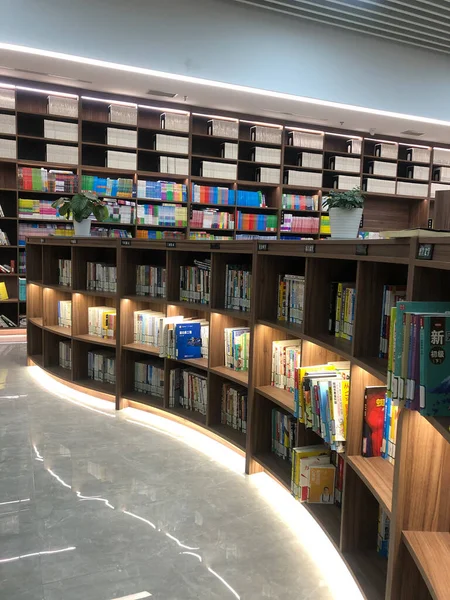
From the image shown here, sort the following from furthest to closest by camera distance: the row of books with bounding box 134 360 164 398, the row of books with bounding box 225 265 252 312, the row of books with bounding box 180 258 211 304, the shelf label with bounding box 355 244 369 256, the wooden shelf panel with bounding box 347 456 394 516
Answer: the row of books with bounding box 134 360 164 398 < the row of books with bounding box 180 258 211 304 < the row of books with bounding box 225 265 252 312 < the shelf label with bounding box 355 244 369 256 < the wooden shelf panel with bounding box 347 456 394 516

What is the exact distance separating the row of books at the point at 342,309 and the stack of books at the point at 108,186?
5044 millimetres

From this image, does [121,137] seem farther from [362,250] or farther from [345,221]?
[362,250]

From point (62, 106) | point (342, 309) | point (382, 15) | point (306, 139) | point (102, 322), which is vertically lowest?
point (102, 322)

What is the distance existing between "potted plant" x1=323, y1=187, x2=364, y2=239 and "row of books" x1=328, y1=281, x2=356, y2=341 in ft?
1.78

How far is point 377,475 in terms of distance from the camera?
1.79 meters

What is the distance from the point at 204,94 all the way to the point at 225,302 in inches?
156

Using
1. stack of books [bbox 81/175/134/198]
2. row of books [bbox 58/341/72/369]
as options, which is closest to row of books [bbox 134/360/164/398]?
row of books [bbox 58/341/72/369]

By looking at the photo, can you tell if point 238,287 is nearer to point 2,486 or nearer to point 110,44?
point 2,486

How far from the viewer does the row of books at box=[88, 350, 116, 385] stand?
171 inches

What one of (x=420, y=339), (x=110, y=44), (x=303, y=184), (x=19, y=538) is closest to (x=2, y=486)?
(x=19, y=538)

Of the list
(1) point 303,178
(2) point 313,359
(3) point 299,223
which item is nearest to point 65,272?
(2) point 313,359

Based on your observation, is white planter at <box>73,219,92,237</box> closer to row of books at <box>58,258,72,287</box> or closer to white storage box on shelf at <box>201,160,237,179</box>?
row of books at <box>58,258,72,287</box>

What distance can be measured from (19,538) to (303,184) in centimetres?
650

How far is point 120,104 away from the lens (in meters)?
6.65
